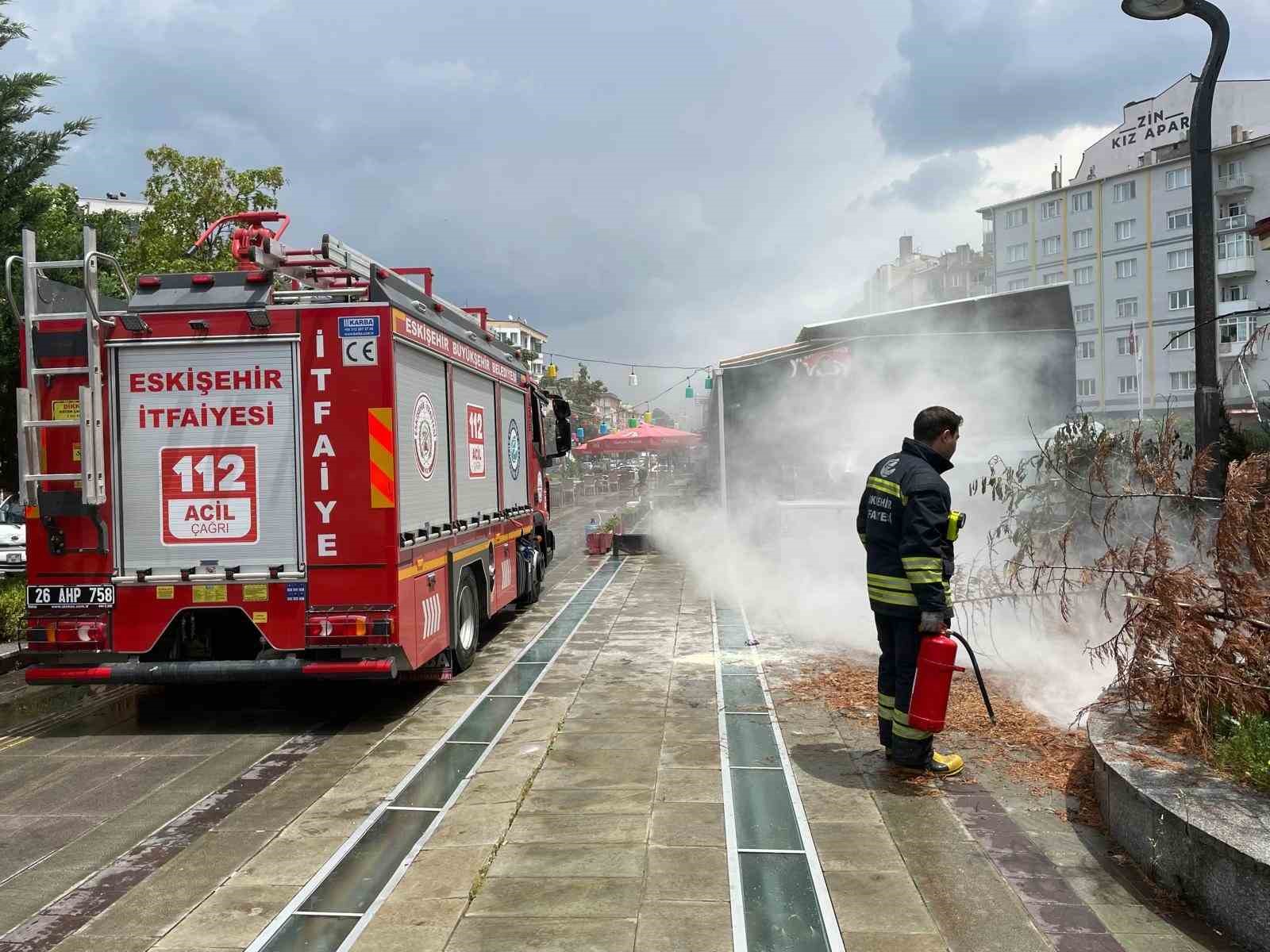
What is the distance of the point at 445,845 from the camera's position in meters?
4.55

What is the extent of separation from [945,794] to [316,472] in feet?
14.4

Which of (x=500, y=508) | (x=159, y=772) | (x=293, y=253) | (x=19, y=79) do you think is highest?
(x=19, y=79)

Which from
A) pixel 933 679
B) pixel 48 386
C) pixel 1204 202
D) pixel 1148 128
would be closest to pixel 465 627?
pixel 48 386

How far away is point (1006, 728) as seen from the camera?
20.6 feet

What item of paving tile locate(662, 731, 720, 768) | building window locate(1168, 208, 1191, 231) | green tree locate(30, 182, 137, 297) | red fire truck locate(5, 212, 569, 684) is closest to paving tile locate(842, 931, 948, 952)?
paving tile locate(662, 731, 720, 768)

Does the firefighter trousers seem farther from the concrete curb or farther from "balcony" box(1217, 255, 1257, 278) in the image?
"balcony" box(1217, 255, 1257, 278)

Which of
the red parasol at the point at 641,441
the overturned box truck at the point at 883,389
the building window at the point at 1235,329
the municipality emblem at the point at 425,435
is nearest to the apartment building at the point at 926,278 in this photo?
the building window at the point at 1235,329

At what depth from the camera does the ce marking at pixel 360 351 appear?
21.5 feet

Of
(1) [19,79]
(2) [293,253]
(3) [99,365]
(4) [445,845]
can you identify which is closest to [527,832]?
(4) [445,845]

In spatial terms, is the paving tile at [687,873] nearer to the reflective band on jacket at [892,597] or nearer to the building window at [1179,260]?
the reflective band on jacket at [892,597]

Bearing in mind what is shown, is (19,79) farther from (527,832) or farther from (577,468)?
(577,468)

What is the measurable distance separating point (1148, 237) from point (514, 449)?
52160mm

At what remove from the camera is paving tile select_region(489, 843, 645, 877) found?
420 cm

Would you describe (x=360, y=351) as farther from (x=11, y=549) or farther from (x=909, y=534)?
(x=11, y=549)
